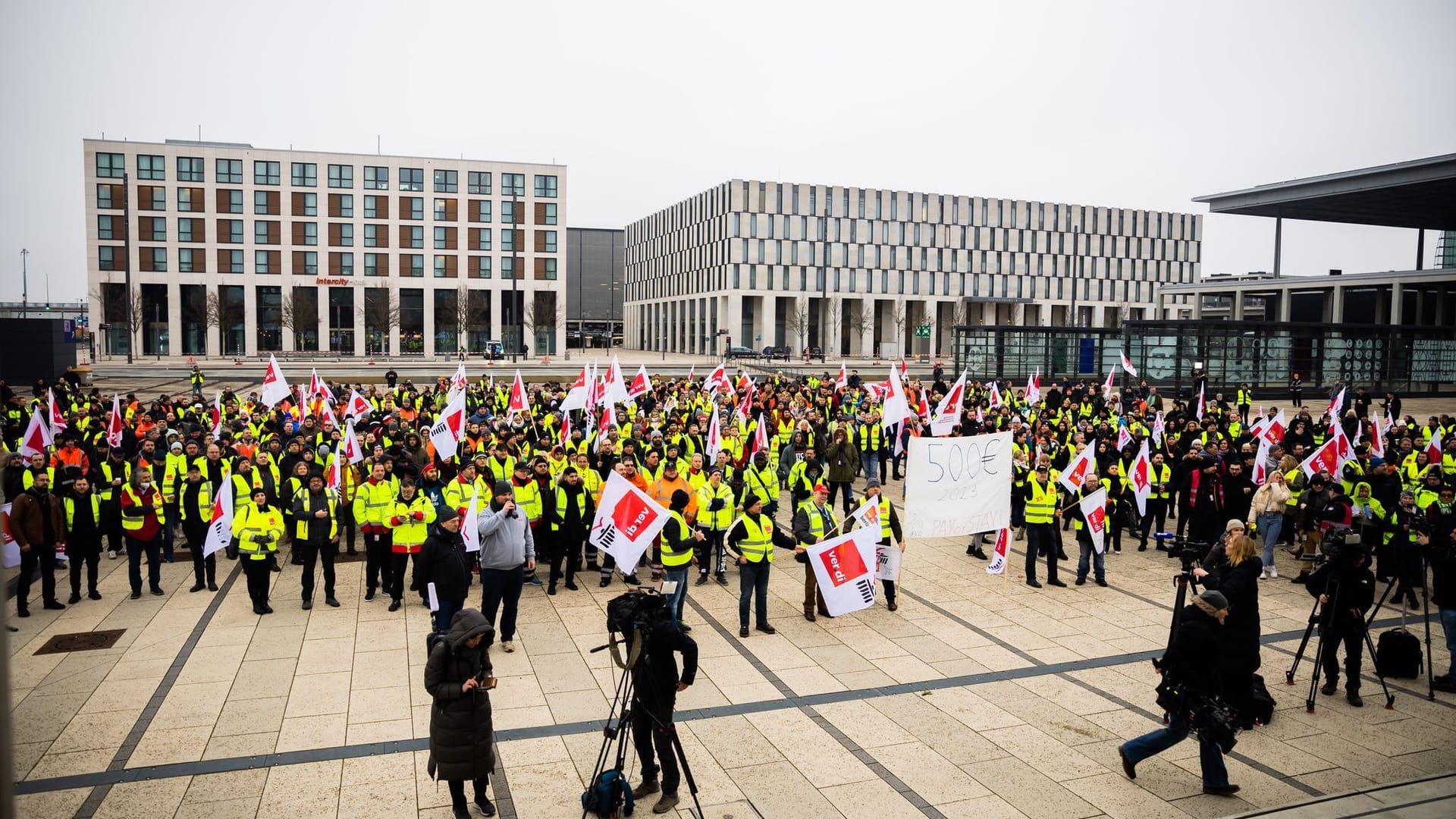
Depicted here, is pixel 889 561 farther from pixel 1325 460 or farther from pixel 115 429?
pixel 115 429

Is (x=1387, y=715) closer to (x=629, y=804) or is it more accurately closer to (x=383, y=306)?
(x=629, y=804)

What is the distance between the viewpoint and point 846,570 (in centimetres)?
1105

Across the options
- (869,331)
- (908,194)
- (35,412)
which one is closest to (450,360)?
(869,331)

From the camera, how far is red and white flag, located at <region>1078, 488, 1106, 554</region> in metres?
13.0

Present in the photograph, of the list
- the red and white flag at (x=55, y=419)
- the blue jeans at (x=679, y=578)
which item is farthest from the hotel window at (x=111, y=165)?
the blue jeans at (x=679, y=578)

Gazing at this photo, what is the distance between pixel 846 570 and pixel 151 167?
86.2 m

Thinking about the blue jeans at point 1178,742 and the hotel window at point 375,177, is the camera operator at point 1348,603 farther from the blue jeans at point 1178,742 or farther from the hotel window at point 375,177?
the hotel window at point 375,177

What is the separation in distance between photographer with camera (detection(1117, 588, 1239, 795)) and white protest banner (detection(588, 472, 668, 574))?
5065mm

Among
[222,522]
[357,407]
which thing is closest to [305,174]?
[357,407]

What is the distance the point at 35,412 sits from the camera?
47.6 feet

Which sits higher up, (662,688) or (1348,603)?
(1348,603)

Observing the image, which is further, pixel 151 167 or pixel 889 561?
pixel 151 167

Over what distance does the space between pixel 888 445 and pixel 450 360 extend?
195 feet

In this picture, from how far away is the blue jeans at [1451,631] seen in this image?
9.41 metres
